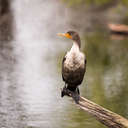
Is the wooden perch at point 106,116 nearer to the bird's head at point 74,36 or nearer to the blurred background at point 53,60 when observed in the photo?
the bird's head at point 74,36

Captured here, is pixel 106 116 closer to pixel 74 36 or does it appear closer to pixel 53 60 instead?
pixel 74 36

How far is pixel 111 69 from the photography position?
16.9 metres

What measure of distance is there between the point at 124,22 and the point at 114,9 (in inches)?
92.4

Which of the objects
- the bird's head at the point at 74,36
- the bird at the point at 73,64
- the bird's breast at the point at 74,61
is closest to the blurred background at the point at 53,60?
the bird at the point at 73,64

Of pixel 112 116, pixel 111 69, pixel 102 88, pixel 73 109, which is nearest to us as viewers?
pixel 112 116

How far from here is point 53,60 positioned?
18.4m

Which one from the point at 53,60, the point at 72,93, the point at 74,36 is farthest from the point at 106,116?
the point at 53,60

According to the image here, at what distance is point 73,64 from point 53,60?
11.5m

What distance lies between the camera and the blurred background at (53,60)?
35.6ft

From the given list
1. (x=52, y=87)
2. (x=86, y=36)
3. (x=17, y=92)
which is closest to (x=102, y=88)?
(x=52, y=87)

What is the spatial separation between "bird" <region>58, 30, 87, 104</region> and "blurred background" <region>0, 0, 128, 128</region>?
8.83ft

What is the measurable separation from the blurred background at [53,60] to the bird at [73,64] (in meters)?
2.69

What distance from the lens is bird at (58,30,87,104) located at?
6.85 m

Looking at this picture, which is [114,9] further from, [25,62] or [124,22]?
[25,62]
